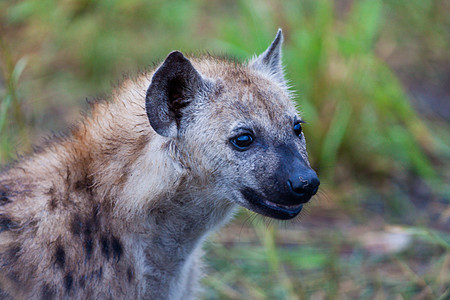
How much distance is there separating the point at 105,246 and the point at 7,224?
413 mm

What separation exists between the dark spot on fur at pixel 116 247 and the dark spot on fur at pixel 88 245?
0.09 meters

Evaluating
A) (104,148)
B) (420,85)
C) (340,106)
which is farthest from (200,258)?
(420,85)

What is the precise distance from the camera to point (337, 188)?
4438 mm

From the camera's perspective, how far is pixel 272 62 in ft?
9.41

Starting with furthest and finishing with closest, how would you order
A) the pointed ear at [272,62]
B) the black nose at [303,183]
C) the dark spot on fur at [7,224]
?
the pointed ear at [272,62]
the dark spot on fur at [7,224]
the black nose at [303,183]

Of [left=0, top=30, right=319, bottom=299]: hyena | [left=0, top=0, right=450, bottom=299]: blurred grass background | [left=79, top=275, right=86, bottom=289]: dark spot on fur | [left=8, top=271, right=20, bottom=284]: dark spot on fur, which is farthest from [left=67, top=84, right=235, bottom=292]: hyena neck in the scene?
[left=0, top=0, right=450, bottom=299]: blurred grass background

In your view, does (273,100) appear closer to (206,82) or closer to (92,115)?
(206,82)

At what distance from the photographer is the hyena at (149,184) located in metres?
2.30

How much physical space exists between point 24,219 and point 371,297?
2.16 metres

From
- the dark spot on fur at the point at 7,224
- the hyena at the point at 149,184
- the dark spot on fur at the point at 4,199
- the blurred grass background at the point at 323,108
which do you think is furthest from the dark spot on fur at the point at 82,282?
the blurred grass background at the point at 323,108

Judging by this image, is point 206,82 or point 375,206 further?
point 375,206

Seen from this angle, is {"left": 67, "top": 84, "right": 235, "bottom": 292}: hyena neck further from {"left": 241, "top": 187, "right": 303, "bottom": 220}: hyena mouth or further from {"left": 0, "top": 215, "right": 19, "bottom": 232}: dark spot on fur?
{"left": 0, "top": 215, "right": 19, "bottom": 232}: dark spot on fur

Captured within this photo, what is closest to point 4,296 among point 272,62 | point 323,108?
point 272,62

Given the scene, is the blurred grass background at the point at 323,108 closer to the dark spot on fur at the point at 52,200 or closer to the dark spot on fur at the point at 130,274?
the dark spot on fur at the point at 52,200
